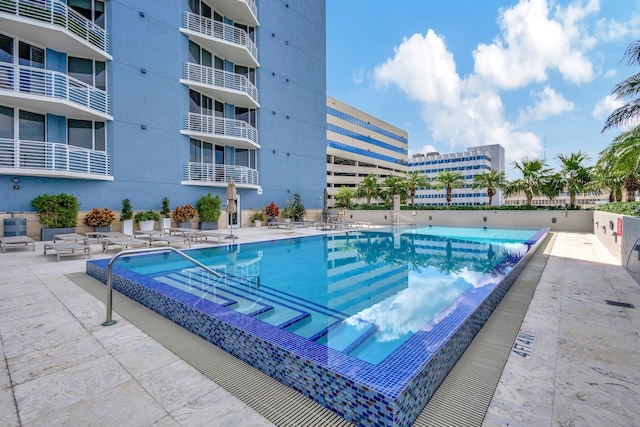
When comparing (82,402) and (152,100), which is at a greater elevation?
(152,100)

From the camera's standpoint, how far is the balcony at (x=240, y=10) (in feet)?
54.9

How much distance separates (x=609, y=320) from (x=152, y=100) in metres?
16.9

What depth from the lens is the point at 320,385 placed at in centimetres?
224

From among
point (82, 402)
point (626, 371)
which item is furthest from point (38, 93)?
point (626, 371)

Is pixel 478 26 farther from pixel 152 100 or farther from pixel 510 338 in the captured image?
pixel 510 338

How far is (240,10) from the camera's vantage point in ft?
56.9

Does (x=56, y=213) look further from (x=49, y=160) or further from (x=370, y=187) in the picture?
(x=370, y=187)

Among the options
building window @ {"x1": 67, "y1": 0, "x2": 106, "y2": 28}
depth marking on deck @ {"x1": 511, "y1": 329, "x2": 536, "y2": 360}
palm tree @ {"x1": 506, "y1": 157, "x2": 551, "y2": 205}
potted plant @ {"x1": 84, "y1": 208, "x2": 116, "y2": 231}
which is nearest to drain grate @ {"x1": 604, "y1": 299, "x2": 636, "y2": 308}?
depth marking on deck @ {"x1": 511, "y1": 329, "x2": 536, "y2": 360}

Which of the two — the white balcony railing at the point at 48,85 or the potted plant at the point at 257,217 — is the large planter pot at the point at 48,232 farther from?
the potted plant at the point at 257,217

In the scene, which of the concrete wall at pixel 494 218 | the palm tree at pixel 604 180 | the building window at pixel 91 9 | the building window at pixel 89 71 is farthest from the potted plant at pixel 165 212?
the palm tree at pixel 604 180

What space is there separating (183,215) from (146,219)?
174 centimetres

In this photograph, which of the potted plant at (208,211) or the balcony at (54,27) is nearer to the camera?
the balcony at (54,27)

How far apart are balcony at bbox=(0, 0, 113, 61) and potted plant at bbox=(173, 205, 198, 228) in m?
7.08

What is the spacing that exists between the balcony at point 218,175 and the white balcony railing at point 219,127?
172cm
